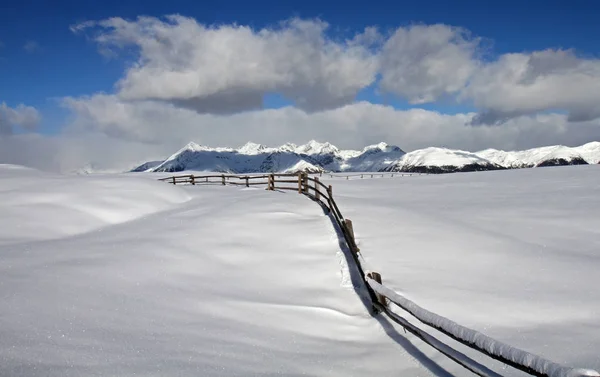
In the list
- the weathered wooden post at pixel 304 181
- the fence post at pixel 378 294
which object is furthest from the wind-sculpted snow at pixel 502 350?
the weathered wooden post at pixel 304 181

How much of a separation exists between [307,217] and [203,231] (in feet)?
15.8

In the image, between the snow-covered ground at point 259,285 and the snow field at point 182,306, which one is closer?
the snow field at point 182,306

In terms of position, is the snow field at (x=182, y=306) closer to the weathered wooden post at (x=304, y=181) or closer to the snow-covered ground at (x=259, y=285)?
the snow-covered ground at (x=259, y=285)

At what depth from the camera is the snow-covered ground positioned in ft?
16.9

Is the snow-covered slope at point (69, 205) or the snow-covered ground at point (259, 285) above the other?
the snow-covered slope at point (69, 205)

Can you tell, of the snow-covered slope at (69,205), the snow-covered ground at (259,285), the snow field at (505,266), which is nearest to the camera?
the snow-covered ground at (259,285)

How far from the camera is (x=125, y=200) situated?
16.4 metres

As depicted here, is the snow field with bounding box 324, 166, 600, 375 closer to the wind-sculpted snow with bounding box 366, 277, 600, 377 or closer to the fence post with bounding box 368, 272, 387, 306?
the fence post with bounding box 368, 272, 387, 306

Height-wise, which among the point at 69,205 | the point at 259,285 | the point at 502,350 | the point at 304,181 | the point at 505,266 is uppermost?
the point at 304,181

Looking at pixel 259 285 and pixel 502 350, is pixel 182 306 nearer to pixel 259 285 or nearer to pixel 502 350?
pixel 259 285

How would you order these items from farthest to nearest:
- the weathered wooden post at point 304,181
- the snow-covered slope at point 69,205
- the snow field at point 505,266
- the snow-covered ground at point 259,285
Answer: the weathered wooden post at point 304,181
the snow-covered slope at point 69,205
the snow field at point 505,266
the snow-covered ground at point 259,285

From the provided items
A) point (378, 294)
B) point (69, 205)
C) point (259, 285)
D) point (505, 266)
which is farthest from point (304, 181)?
point (378, 294)

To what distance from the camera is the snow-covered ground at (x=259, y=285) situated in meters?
5.16

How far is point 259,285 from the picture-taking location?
8.68 meters
